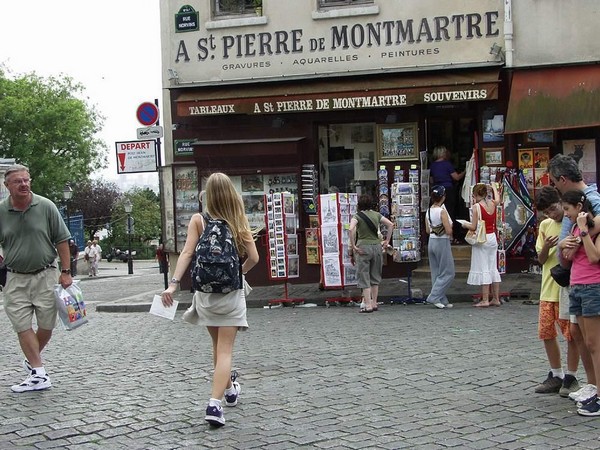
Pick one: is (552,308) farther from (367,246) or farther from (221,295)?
(367,246)

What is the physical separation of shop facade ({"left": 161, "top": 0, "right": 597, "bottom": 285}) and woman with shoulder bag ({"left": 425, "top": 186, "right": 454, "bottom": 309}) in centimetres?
269

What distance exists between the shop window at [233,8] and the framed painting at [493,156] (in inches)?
199

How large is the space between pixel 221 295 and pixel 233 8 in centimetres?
1157

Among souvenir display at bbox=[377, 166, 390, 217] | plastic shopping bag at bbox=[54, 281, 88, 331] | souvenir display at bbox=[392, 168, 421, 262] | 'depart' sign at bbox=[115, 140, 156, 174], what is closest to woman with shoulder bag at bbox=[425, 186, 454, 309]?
souvenir display at bbox=[392, 168, 421, 262]

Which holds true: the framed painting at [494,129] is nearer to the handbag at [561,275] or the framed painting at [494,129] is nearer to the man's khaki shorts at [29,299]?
the handbag at [561,275]

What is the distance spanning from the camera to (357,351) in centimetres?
937

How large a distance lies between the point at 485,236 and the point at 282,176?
4.79 m

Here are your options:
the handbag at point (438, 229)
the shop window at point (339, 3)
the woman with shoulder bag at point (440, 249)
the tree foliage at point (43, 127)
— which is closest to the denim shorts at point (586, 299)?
the woman with shoulder bag at point (440, 249)

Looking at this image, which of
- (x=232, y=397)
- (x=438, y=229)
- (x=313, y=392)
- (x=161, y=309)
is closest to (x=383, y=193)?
(x=438, y=229)

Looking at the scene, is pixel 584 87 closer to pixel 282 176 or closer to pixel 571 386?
pixel 282 176

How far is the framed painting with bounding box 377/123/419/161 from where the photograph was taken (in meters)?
16.4

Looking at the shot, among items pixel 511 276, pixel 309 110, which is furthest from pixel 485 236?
pixel 309 110

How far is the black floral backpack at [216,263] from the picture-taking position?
6.32 m

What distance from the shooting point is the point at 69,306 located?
7777mm
